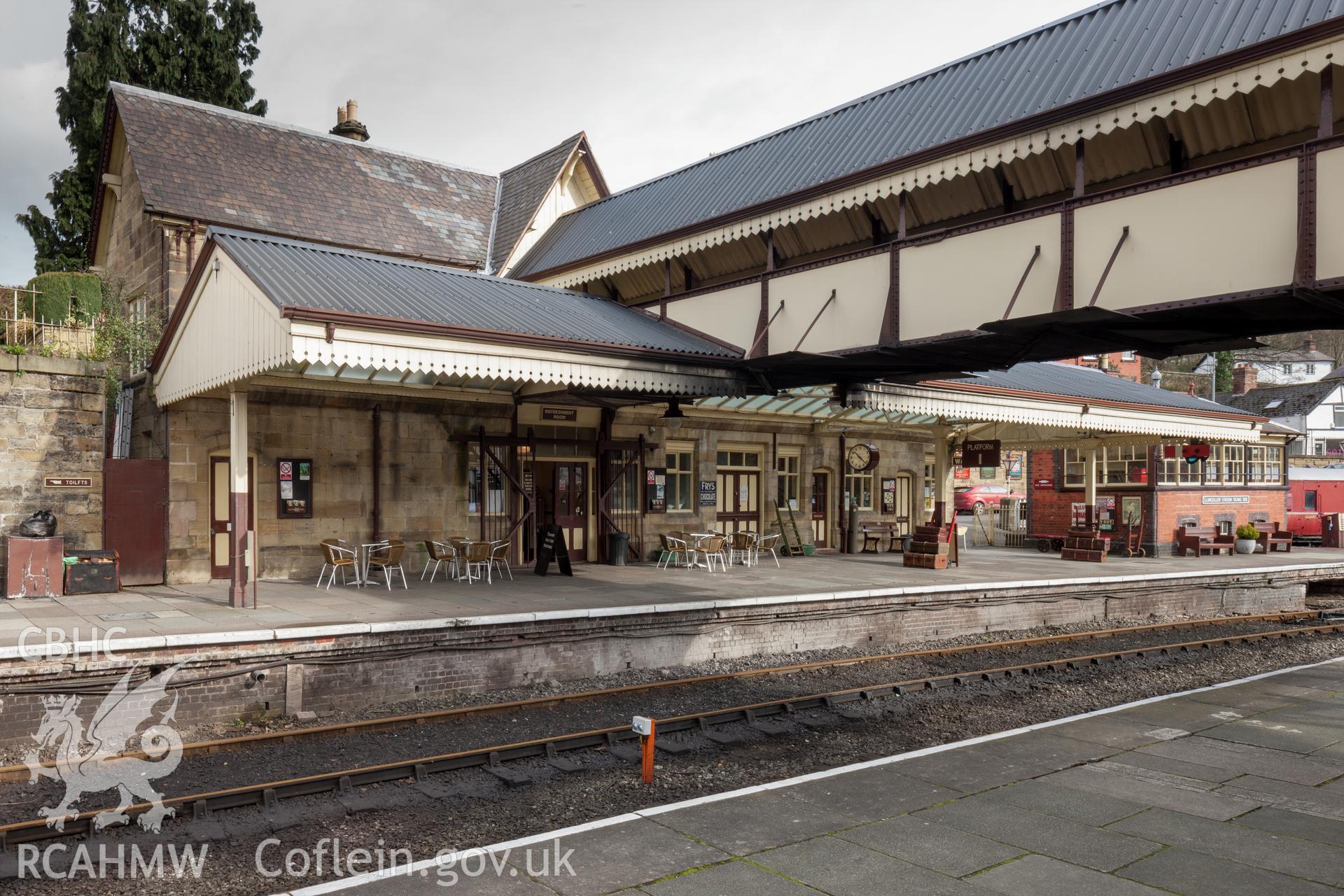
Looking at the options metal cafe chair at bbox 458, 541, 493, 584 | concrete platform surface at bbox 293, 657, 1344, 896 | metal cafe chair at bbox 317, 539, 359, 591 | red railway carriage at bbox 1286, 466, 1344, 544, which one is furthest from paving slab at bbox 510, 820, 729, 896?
red railway carriage at bbox 1286, 466, 1344, 544

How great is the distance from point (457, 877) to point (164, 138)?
1675 centimetres

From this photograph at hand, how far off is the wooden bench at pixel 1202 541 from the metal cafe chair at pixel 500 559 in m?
18.5

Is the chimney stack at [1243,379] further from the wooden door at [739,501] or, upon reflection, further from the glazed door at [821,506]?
the wooden door at [739,501]

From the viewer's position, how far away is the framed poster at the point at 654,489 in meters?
18.5

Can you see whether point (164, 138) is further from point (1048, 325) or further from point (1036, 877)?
point (1036, 877)

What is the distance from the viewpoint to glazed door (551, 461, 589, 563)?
17.4 metres

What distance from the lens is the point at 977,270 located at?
35.5 feet

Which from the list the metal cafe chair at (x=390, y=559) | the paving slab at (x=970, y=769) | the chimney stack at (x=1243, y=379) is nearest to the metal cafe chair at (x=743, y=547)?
the metal cafe chair at (x=390, y=559)

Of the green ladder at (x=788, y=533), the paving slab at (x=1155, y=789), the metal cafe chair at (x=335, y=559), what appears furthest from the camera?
the green ladder at (x=788, y=533)

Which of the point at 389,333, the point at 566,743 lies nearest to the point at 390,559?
the point at 389,333

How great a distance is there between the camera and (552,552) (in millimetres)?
15523

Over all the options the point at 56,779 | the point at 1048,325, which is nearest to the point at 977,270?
the point at 1048,325

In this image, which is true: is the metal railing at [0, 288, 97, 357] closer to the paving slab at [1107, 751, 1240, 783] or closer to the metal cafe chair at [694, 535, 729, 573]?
the metal cafe chair at [694, 535, 729, 573]

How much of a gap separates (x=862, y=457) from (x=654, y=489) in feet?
18.0
